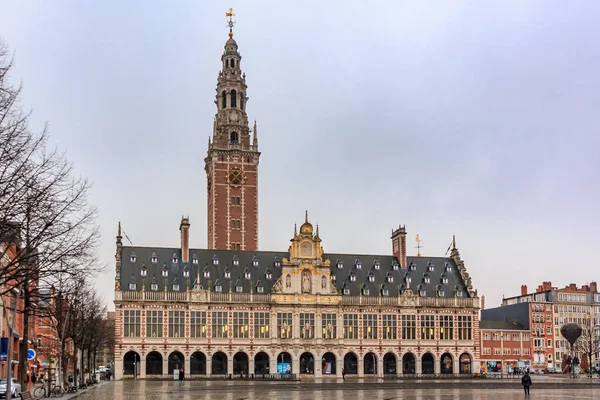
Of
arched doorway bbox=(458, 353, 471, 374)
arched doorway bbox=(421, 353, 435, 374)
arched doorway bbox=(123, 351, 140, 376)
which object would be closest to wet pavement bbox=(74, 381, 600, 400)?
arched doorway bbox=(123, 351, 140, 376)

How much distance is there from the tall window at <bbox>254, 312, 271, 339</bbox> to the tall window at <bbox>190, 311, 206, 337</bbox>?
6471 mm

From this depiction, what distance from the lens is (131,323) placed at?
97.8 metres

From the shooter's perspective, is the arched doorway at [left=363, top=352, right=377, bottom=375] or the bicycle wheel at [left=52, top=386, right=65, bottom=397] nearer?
the bicycle wheel at [left=52, top=386, right=65, bottom=397]

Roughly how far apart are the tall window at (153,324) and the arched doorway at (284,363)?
15.2m

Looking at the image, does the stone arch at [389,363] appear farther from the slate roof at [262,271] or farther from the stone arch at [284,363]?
the stone arch at [284,363]

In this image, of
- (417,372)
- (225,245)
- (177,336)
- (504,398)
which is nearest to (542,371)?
(417,372)

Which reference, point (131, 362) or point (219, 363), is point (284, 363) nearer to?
point (219, 363)

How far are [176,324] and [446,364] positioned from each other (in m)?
36.2

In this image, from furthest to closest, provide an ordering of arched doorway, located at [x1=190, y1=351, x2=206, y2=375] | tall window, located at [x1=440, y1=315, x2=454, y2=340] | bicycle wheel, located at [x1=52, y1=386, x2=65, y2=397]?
tall window, located at [x1=440, y1=315, x2=454, y2=340]
arched doorway, located at [x1=190, y1=351, x2=206, y2=375]
bicycle wheel, located at [x1=52, y1=386, x2=65, y2=397]

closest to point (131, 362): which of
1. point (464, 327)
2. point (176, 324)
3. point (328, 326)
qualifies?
point (176, 324)

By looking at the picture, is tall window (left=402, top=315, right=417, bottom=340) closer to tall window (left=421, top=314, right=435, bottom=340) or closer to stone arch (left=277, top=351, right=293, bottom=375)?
tall window (left=421, top=314, right=435, bottom=340)

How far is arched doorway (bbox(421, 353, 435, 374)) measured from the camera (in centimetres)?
10781

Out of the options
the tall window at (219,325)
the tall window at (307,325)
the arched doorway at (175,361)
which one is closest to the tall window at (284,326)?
the tall window at (307,325)

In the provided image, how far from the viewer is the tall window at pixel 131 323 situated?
97.4 meters
